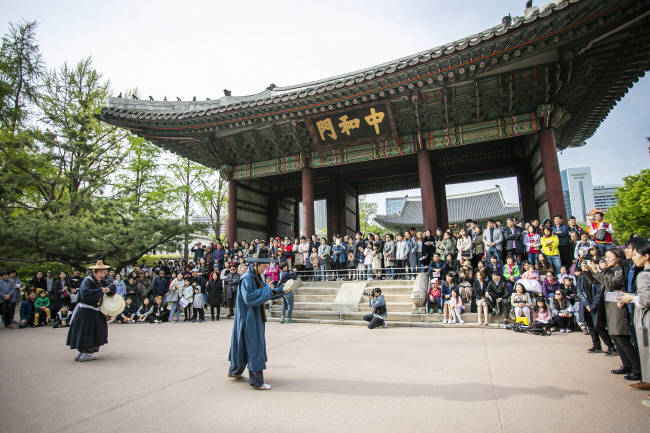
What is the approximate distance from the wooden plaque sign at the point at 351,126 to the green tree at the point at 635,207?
20.2 meters

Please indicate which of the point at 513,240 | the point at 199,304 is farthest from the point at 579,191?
the point at 199,304

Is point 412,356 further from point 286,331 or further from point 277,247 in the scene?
point 277,247

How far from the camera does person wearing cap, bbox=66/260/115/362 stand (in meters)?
5.12

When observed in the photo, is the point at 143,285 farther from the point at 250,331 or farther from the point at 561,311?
the point at 561,311

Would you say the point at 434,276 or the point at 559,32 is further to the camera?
the point at 434,276

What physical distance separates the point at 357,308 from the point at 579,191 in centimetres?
14428

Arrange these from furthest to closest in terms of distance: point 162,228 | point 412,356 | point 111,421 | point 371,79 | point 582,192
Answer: point 582,192 → point 162,228 → point 371,79 → point 412,356 → point 111,421

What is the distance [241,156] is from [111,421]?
38.3 feet

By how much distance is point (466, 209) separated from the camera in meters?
25.7

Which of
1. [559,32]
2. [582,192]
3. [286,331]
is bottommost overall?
[286,331]

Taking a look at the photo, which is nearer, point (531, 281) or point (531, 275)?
point (531, 281)

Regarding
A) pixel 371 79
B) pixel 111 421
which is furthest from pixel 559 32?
pixel 111 421

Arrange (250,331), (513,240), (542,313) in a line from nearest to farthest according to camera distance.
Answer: (250,331)
(542,313)
(513,240)

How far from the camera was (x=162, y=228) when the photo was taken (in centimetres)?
1288
